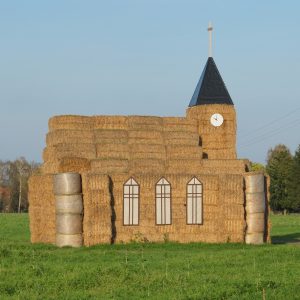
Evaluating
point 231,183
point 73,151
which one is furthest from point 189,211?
point 73,151

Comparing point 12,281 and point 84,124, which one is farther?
point 84,124

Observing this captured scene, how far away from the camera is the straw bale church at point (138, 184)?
29213 millimetres

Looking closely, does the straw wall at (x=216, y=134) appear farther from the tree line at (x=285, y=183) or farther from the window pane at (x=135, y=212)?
the tree line at (x=285, y=183)

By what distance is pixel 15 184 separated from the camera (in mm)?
117000

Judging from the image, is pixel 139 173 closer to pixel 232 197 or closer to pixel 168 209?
pixel 168 209

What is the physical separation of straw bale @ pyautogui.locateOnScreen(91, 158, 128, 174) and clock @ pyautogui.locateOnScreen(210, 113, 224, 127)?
6154 millimetres

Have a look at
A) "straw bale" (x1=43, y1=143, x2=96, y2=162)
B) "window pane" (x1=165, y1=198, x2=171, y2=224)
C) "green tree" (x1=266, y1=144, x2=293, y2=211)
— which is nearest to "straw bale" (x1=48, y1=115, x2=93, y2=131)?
"straw bale" (x1=43, y1=143, x2=96, y2=162)

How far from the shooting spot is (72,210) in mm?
28172

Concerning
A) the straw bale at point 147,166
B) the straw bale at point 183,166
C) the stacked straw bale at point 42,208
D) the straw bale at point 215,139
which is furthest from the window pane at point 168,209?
the straw bale at point 215,139

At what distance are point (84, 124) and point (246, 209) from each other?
7.77m

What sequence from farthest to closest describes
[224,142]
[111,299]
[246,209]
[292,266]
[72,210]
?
[224,142]
[246,209]
[72,210]
[292,266]
[111,299]

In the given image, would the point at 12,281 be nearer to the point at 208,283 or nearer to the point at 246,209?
the point at 208,283

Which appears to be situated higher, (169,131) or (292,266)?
(169,131)

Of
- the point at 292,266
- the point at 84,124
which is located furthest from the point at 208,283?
the point at 84,124
